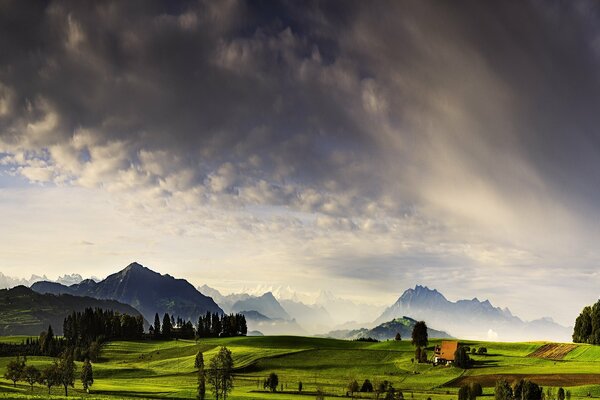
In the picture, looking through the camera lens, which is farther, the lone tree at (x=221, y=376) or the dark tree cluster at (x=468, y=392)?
the lone tree at (x=221, y=376)

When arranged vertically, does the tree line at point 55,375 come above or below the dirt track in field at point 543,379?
above

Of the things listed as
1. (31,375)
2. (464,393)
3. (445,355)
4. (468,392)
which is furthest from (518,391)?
(31,375)

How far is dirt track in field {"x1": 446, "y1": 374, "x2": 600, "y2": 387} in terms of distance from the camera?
447 ft

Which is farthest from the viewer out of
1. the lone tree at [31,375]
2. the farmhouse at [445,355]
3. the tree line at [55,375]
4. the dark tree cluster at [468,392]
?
the farmhouse at [445,355]

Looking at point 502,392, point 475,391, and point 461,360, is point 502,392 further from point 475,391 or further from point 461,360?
point 461,360

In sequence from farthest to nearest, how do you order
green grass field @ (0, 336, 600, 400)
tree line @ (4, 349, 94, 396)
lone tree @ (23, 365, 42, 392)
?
1. lone tree @ (23, 365, 42, 392)
2. tree line @ (4, 349, 94, 396)
3. green grass field @ (0, 336, 600, 400)

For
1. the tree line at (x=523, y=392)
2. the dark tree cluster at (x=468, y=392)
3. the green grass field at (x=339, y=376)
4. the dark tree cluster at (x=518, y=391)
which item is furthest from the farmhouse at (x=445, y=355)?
the dark tree cluster at (x=518, y=391)

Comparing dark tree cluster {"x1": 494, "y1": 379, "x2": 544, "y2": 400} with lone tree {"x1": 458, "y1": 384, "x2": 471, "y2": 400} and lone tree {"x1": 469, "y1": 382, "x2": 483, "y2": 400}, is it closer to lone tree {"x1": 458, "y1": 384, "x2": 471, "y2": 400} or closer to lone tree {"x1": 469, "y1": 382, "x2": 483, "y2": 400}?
lone tree {"x1": 469, "y1": 382, "x2": 483, "y2": 400}

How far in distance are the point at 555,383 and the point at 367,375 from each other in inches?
2167

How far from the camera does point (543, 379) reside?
5576 inches

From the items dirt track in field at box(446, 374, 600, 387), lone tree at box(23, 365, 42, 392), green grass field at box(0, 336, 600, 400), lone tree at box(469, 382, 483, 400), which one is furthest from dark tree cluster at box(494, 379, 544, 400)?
lone tree at box(23, 365, 42, 392)

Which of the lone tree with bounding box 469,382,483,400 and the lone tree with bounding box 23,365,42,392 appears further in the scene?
the lone tree with bounding box 23,365,42,392

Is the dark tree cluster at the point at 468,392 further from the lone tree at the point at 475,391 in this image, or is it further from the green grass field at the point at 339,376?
the green grass field at the point at 339,376

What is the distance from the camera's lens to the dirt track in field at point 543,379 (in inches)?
5369
